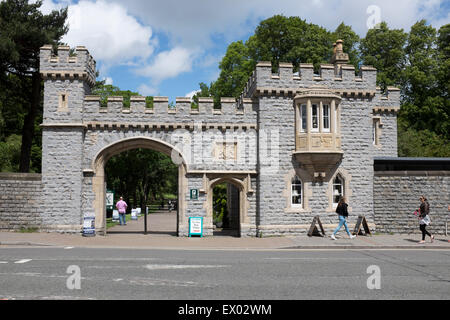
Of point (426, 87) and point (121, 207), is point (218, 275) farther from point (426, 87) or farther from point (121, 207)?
point (426, 87)

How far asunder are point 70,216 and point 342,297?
13832 mm

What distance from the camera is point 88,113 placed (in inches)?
746

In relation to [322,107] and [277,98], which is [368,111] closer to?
[322,107]

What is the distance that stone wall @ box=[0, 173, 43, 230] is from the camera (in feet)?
60.6

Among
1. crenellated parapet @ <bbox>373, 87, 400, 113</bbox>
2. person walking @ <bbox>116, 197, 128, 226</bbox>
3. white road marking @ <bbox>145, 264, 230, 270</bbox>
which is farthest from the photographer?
person walking @ <bbox>116, 197, 128, 226</bbox>

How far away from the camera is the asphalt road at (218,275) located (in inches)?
295

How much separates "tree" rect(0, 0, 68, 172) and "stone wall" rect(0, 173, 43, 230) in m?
11.0

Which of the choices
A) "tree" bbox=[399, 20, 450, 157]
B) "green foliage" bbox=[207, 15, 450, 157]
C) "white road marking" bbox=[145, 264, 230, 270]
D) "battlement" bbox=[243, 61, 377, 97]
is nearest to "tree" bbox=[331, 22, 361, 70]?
"green foliage" bbox=[207, 15, 450, 157]

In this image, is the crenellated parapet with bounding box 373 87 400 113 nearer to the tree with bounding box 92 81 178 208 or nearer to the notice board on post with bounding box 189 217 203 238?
the notice board on post with bounding box 189 217 203 238

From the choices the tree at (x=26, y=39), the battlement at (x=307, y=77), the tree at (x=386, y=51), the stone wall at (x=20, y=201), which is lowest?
the stone wall at (x=20, y=201)

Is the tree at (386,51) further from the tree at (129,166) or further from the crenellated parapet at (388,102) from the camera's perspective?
the tree at (129,166)

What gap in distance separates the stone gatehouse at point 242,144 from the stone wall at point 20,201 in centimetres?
33

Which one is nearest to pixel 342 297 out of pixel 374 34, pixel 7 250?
pixel 7 250

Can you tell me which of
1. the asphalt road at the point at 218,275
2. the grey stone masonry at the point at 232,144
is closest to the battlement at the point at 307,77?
the grey stone masonry at the point at 232,144
